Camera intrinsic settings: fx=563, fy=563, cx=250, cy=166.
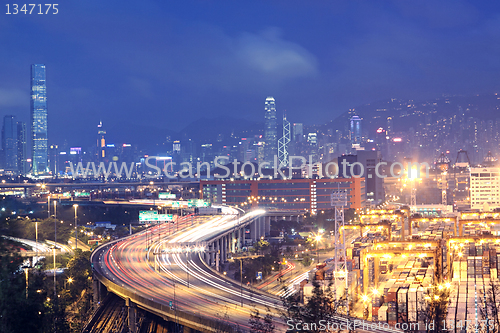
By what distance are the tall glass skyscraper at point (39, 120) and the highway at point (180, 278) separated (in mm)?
103064

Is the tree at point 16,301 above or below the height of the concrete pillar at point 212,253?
above

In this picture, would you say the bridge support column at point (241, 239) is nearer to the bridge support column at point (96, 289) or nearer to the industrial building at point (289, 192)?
the bridge support column at point (96, 289)

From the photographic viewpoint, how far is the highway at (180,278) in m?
16.4

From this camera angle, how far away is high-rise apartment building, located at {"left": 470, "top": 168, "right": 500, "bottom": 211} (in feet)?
207

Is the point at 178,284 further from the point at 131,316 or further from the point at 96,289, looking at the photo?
the point at 96,289

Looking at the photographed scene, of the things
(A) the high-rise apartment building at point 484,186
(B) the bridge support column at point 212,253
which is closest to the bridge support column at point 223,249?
(B) the bridge support column at point 212,253

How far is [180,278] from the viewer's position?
21516mm

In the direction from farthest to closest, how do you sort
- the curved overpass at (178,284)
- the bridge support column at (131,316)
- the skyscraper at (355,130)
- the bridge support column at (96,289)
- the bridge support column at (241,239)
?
1. the skyscraper at (355,130)
2. the bridge support column at (241,239)
3. the bridge support column at (96,289)
4. the bridge support column at (131,316)
5. the curved overpass at (178,284)

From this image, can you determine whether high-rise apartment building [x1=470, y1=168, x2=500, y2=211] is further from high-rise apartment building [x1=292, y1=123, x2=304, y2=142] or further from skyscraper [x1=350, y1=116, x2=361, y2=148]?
high-rise apartment building [x1=292, y1=123, x2=304, y2=142]

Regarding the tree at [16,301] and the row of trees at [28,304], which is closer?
the tree at [16,301]

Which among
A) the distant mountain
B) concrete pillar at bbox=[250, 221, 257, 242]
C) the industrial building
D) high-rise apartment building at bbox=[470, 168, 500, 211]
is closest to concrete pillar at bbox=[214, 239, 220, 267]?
concrete pillar at bbox=[250, 221, 257, 242]

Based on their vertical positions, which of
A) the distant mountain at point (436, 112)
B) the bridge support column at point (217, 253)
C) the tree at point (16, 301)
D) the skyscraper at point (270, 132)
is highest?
the distant mountain at point (436, 112)

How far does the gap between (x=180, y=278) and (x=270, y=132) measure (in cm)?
13131

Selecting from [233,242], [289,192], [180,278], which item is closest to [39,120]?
[289,192]
